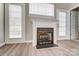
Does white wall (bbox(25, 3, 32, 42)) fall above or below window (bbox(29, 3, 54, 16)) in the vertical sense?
below

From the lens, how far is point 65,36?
3.43m

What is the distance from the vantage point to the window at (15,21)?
3.45 m

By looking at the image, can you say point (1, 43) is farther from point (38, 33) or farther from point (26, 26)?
point (38, 33)

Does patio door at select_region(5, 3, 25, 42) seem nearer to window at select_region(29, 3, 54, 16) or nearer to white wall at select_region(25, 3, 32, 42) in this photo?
white wall at select_region(25, 3, 32, 42)

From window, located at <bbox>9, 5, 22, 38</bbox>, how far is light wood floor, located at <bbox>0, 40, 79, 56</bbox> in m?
0.37

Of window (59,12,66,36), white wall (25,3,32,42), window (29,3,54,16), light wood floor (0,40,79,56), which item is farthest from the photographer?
white wall (25,3,32,42)

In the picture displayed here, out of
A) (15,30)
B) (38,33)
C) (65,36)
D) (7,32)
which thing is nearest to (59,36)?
(65,36)

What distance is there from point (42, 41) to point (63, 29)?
0.86 meters

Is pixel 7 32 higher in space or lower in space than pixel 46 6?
lower

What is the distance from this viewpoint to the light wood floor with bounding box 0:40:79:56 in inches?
116

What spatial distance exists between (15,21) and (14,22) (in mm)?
51

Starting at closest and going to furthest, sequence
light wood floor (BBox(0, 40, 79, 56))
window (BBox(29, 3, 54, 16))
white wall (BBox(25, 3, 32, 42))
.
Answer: light wood floor (BBox(0, 40, 79, 56)), window (BBox(29, 3, 54, 16)), white wall (BBox(25, 3, 32, 42))

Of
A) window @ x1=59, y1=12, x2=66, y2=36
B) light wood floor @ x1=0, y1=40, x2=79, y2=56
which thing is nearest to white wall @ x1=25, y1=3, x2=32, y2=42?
light wood floor @ x1=0, y1=40, x2=79, y2=56

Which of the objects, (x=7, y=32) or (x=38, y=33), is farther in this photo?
(x=38, y=33)
